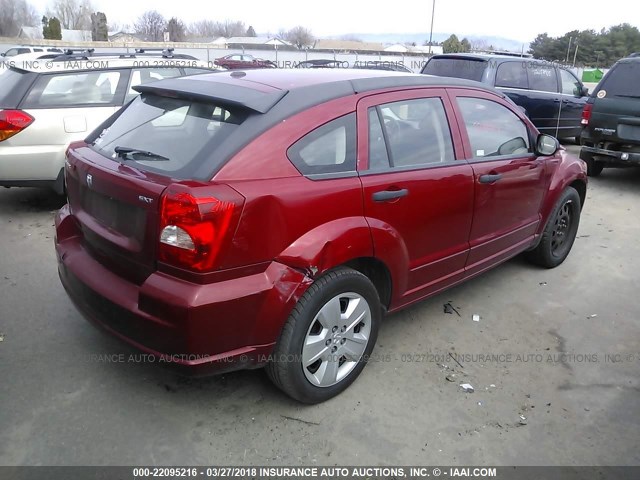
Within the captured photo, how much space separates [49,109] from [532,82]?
27.4 ft

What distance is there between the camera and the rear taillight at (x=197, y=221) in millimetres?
2312

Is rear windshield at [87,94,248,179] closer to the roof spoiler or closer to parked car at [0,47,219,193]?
the roof spoiler

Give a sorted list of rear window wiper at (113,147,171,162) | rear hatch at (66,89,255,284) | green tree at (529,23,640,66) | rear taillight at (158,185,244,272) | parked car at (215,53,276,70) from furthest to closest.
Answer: green tree at (529,23,640,66) < parked car at (215,53,276,70) < rear window wiper at (113,147,171,162) < rear hatch at (66,89,255,284) < rear taillight at (158,185,244,272)

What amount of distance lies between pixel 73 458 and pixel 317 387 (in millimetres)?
1217

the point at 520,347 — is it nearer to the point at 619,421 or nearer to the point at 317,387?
the point at 619,421

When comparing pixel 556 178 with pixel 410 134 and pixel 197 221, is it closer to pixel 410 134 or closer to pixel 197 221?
pixel 410 134

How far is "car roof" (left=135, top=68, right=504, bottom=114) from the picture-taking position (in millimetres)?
2741

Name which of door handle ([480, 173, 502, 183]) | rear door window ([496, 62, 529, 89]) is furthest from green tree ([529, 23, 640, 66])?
door handle ([480, 173, 502, 183])

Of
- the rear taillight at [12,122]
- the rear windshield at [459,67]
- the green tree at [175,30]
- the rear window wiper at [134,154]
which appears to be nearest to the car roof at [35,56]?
the rear taillight at [12,122]

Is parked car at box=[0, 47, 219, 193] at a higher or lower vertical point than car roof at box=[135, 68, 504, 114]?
lower

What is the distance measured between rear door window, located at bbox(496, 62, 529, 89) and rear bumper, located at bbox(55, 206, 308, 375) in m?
8.37

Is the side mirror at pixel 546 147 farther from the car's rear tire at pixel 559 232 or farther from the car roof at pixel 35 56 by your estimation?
the car roof at pixel 35 56

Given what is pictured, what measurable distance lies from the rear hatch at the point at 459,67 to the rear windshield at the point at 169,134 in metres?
7.44

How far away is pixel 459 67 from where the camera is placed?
9617 mm
